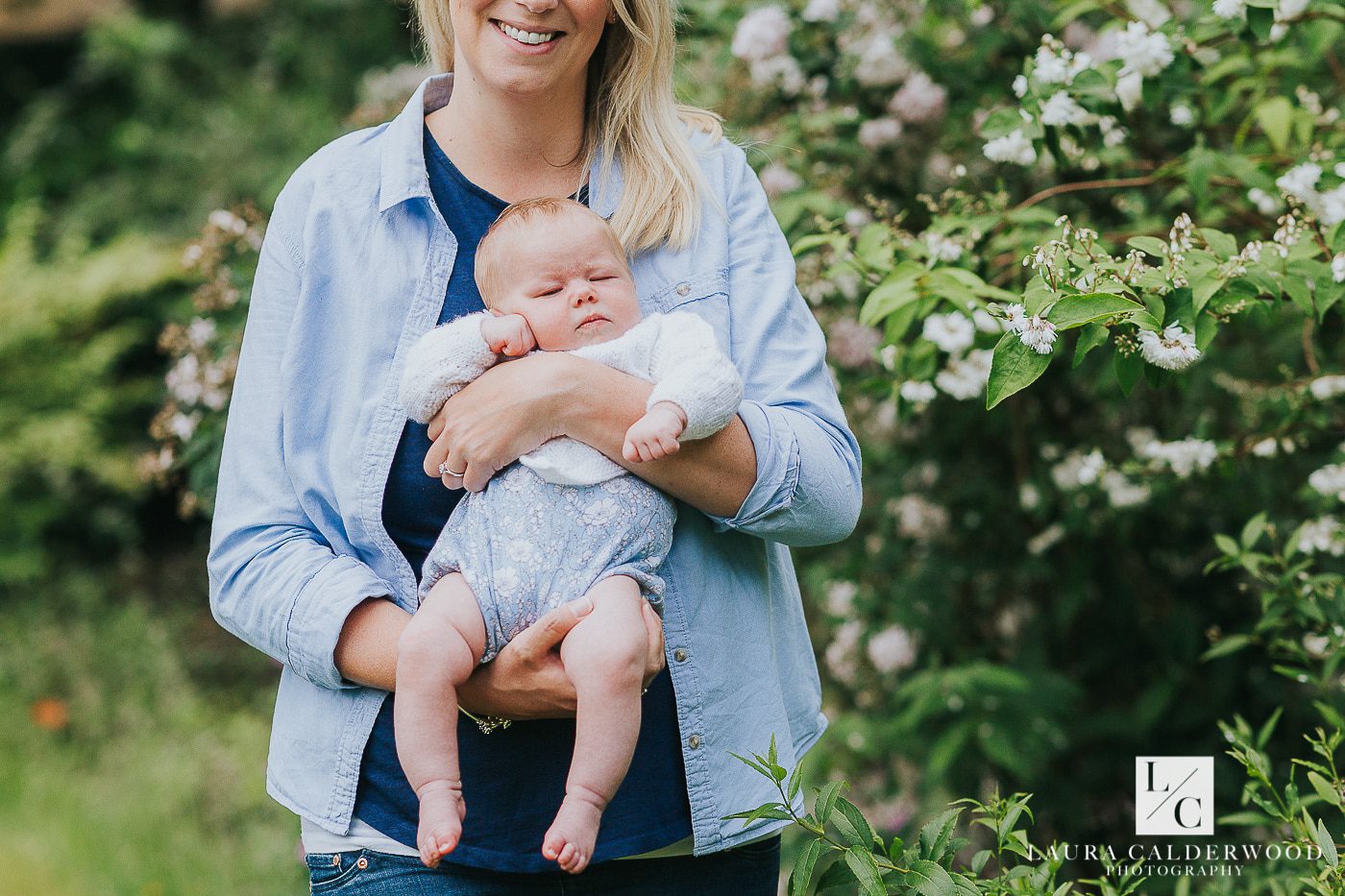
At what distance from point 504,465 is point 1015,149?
1.15 meters

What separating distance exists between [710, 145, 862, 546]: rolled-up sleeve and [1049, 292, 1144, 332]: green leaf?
0.98 feet

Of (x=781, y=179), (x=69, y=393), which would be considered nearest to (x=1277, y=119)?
(x=781, y=179)

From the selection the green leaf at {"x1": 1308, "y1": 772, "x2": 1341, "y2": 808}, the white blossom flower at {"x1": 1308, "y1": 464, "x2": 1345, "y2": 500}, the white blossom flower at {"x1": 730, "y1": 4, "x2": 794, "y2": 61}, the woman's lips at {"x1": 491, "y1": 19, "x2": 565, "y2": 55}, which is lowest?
the green leaf at {"x1": 1308, "y1": 772, "x2": 1341, "y2": 808}

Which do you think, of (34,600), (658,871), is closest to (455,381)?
(658,871)

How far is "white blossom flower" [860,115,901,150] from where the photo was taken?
9.79ft

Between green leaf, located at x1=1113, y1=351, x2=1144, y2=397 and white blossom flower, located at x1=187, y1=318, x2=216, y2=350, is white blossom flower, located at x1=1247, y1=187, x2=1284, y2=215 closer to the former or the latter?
green leaf, located at x1=1113, y1=351, x2=1144, y2=397

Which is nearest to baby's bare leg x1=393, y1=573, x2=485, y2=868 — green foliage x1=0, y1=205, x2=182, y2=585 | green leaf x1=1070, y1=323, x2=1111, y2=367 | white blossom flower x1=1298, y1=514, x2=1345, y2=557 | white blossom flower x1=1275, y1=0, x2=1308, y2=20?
green leaf x1=1070, y1=323, x2=1111, y2=367

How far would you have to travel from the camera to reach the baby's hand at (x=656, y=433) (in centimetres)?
154

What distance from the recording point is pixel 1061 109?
2191 mm

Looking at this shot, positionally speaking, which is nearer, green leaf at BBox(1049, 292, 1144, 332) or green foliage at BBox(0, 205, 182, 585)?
green leaf at BBox(1049, 292, 1144, 332)

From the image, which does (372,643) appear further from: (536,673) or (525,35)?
(525,35)

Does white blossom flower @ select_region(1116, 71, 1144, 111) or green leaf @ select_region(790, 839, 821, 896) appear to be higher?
white blossom flower @ select_region(1116, 71, 1144, 111)

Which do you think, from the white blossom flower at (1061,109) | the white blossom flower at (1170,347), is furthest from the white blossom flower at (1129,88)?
the white blossom flower at (1170,347)

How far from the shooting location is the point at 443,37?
200 cm
